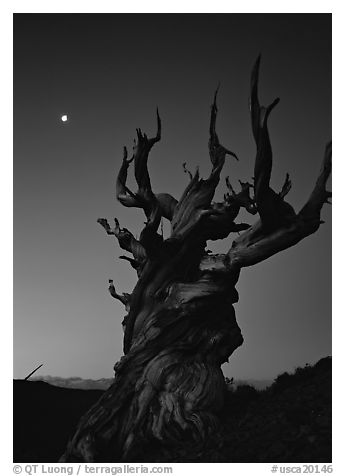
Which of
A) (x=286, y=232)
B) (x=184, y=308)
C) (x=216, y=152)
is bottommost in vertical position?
(x=184, y=308)

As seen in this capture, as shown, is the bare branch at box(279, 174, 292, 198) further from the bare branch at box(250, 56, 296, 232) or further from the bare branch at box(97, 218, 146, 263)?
the bare branch at box(97, 218, 146, 263)

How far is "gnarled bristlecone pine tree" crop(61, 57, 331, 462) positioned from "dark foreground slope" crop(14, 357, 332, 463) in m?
0.31

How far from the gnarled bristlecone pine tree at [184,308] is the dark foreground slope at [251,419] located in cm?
31

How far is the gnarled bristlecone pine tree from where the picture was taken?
649 cm

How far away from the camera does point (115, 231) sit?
742cm

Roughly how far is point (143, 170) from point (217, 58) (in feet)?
7.65

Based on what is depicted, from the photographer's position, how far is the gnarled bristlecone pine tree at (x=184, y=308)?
649cm

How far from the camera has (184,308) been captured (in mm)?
6844

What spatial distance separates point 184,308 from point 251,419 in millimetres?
1360

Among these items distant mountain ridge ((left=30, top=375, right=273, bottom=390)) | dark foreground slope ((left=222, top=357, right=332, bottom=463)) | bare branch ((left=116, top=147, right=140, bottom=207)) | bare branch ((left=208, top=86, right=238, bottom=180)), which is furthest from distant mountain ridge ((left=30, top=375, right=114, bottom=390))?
bare branch ((left=208, top=86, right=238, bottom=180))

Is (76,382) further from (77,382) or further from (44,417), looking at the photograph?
(44,417)

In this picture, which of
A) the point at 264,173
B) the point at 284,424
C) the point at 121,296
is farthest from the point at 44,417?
A: the point at 264,173
